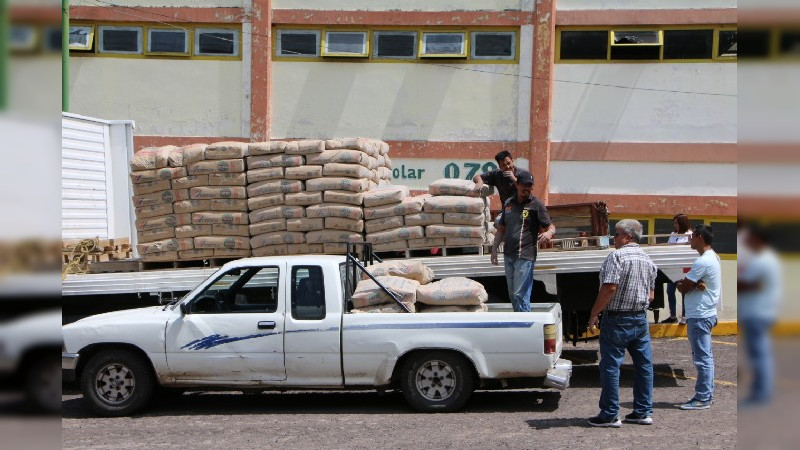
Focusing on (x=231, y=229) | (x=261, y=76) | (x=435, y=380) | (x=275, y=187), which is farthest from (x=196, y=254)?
(x=261, y=76)

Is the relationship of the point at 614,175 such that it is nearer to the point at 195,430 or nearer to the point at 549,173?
the point at 549,173

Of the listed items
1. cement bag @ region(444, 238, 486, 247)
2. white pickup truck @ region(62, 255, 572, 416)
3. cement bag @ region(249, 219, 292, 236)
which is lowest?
white pickup truck @ region(62, 255, 572, 416)

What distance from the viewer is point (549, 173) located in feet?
67.7

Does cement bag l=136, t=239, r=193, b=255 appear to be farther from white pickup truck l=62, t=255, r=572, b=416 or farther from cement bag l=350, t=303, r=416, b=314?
cement bag l=350, t=303, r=416, b=314

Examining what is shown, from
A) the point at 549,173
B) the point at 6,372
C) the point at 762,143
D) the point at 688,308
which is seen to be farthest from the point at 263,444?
the point at 549,173

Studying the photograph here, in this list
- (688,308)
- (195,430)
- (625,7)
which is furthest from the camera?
(625,7)

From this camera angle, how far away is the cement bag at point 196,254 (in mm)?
11281

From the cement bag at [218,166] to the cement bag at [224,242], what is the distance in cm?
83

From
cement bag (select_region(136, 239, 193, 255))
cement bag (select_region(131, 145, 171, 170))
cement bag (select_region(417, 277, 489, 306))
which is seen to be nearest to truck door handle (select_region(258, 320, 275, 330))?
cement bag (select_region(417, 277, 489, 306))

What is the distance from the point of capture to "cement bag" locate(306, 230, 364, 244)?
1095cm

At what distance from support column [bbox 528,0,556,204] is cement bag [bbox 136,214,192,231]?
10832 mm

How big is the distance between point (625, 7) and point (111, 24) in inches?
462

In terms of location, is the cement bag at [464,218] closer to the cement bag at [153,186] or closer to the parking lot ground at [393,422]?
the parking lot ground at [393,422]

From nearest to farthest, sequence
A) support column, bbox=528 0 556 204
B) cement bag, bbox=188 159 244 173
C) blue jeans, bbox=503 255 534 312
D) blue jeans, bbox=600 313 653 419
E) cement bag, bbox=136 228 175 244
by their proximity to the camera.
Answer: blue jeans, bbox=600 313 653 419
blue jeans, bbox=503 255 534 312
cement bag, bbox=188 159 244 173
cement bag, bbox=136 228 175 244
support column, bbox=528 0 556 204
